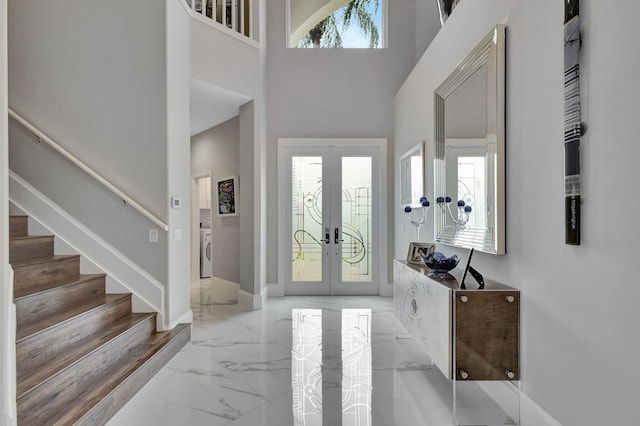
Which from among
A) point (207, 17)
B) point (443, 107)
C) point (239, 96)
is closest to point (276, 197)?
point (239, 96)

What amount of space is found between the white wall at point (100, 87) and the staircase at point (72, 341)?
508 millimetres

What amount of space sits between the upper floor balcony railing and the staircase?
309 centimetres

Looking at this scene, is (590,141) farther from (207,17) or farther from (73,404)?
(207,17)

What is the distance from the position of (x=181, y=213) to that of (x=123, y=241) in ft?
2.01

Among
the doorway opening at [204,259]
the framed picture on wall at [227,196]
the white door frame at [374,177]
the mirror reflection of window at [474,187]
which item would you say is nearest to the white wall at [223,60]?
the white door frame at [374,177]

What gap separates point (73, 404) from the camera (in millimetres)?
2217

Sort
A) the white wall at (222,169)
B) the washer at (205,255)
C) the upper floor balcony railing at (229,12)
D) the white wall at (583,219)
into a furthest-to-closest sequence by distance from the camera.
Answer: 1. the washer at (205,255)
2. the white wall at (222,169)
3. the upper floor balcony railing at (229,12)
4. the white wall at (583,219)

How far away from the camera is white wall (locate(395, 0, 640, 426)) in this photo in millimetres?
1462

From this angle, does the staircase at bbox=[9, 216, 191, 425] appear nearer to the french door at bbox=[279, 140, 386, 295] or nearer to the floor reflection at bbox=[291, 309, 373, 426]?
the floor reflection at bbox=[291, 309, 373, 426]

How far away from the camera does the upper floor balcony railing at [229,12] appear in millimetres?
4663

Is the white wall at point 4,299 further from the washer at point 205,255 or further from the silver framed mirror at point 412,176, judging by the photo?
the washer at point 205,255

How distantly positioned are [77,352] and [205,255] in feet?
16.6

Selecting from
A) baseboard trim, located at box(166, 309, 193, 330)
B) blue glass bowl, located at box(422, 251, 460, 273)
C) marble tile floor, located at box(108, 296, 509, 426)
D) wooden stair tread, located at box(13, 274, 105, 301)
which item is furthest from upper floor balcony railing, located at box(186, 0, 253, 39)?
blue glass bowl, located at box(422, 251, 460, 273)

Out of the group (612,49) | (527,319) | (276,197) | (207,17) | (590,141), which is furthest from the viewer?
(276,197)
